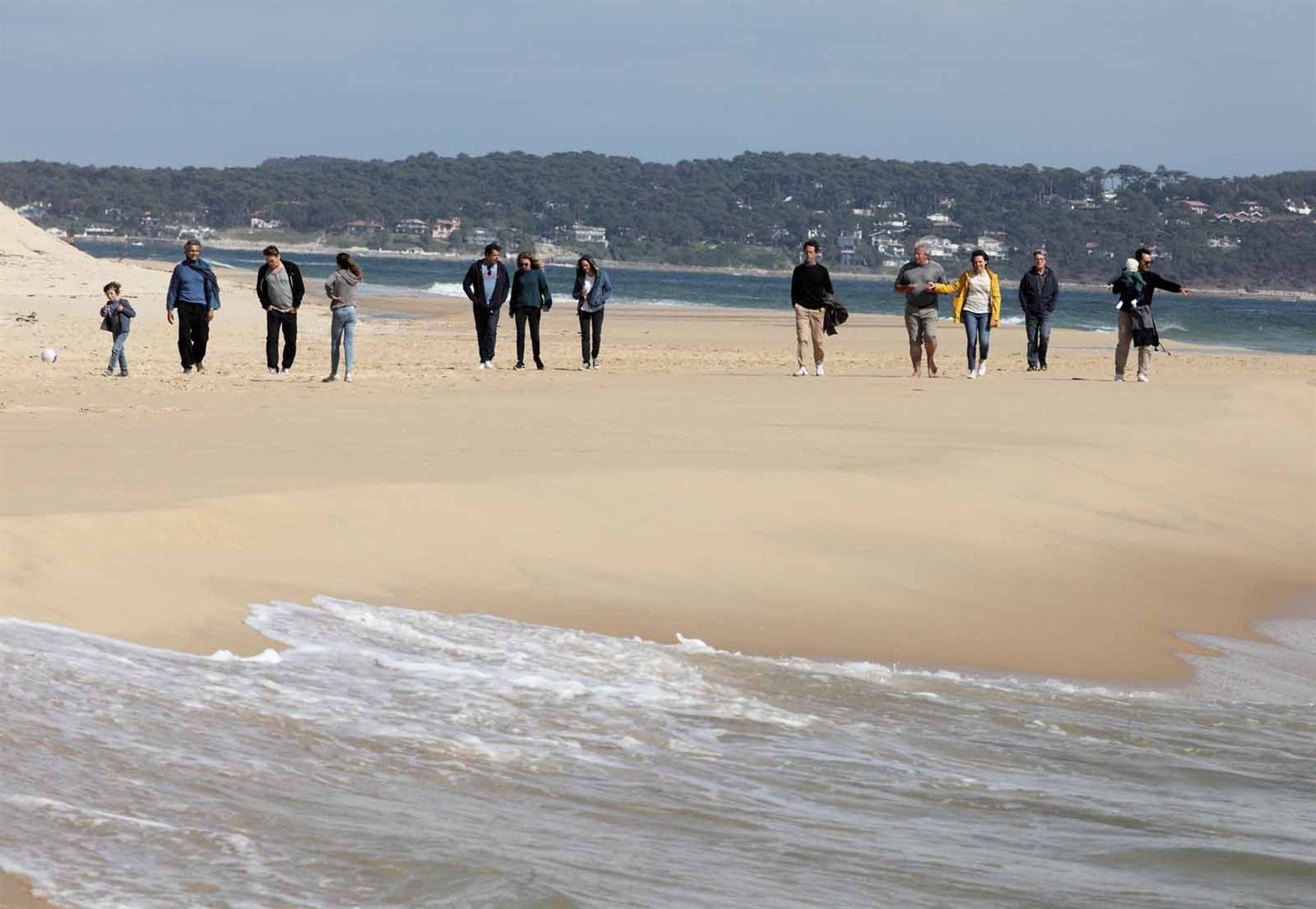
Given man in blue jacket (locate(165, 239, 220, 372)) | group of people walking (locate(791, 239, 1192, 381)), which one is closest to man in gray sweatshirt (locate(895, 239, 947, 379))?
group of people walking (locate(791, 239, 1192, 381))

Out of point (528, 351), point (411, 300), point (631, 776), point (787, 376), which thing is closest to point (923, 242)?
point (787, 376)

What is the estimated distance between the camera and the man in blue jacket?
17.4 meters

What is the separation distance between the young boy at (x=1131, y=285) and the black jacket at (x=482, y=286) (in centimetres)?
681

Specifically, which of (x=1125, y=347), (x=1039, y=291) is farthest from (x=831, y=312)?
(x=1039, y=291)

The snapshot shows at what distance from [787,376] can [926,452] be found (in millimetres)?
8249

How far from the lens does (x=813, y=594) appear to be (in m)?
7.59

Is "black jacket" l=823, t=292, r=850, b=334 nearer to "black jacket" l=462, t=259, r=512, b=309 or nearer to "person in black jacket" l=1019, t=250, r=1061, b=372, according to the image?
"black jacket" l=462, t=259, r=512, b=309

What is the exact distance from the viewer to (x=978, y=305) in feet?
63.1

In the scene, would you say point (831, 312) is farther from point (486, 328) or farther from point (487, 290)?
point (486, 328)

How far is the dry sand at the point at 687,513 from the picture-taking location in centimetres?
693

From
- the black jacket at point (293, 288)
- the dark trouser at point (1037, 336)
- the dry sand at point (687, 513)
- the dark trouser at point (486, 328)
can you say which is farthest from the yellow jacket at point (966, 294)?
the black jacket at point (293, 288)

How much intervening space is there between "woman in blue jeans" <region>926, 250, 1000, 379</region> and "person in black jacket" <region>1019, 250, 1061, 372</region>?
9.77 feet

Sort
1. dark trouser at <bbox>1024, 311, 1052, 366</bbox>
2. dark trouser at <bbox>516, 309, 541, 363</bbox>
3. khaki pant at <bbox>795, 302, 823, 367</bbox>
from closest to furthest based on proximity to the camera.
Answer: khaki pant at <bbox>795, 302, 823, 367</bbox> < dark trouser at <bbox>516, 309, 541, 363</bbox> < dark trouser at <bbox>1024, 311, 1052, 366</bbox>

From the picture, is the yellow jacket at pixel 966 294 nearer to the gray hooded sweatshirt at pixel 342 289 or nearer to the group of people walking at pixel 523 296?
the group of people walking at pixel 523 296
